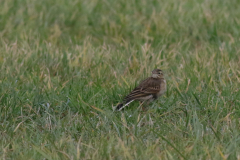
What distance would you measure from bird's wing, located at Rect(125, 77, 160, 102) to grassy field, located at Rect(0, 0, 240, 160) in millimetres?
148

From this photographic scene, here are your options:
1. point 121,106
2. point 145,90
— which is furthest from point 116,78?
point 121,106

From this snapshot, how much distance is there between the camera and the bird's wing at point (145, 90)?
226 inches

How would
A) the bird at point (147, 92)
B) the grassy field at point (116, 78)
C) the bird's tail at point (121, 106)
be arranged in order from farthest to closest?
the bird at point (147, 92)
the bird's tail at point (121, 106)
the grassy field at point (116, 78)

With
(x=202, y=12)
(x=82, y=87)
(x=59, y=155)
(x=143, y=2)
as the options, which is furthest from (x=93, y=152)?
(x=143, y=2)

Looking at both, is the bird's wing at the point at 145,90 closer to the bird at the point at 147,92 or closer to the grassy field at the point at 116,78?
the bird at the point at 147,92

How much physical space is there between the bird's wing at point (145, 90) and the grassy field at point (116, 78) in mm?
148

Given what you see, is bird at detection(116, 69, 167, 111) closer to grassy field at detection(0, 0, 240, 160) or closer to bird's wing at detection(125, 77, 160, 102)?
bird's wing at detection(125, 77, 160, 102)

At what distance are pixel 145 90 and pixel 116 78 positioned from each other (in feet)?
2.78

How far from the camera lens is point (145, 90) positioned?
5910mm

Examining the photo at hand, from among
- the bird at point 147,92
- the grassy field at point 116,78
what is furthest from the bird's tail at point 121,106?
the grassy field at point 116,78

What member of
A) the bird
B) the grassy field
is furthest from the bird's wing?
the grassy field

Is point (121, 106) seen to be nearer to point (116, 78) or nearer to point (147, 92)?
point (147, 92)

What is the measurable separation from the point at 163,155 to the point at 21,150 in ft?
4.37

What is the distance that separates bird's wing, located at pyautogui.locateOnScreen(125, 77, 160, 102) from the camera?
18.9 ft
